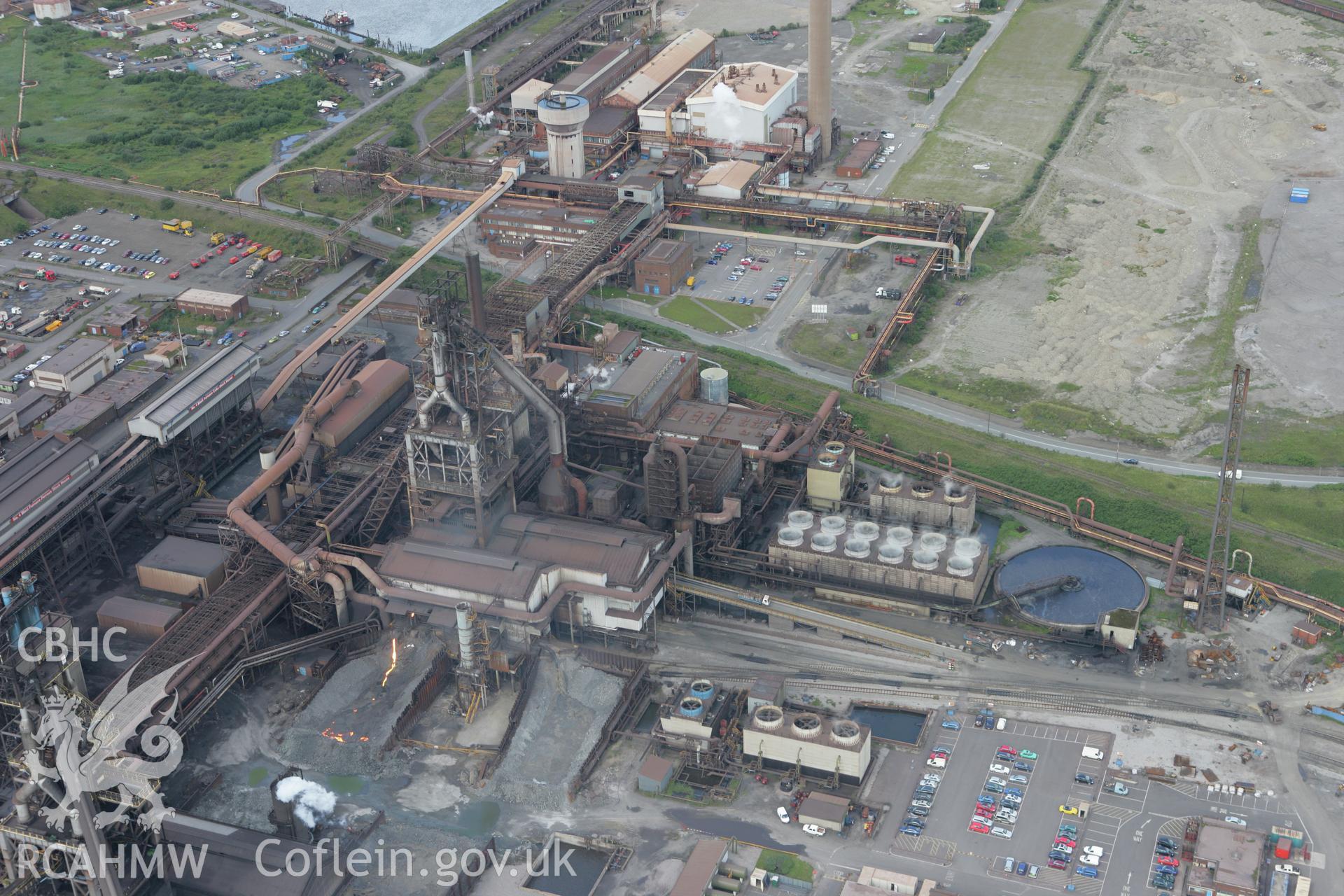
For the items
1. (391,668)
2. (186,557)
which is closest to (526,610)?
(391,668)

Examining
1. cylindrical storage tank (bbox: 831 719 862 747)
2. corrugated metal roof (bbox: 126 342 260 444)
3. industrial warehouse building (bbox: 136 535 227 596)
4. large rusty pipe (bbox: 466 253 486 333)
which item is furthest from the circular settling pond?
corrugated metal roof (bbox: 126 342 260 444)

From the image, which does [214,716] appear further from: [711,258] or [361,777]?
[711,258]

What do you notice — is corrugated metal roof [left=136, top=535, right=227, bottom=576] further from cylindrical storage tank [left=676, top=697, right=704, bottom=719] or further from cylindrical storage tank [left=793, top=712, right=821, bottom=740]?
cylindrical storage tank [left=793, top=712, right=821, bottom=740]

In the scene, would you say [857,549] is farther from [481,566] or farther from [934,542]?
[481,566]

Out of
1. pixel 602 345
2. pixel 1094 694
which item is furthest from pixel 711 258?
pixel 1094 694

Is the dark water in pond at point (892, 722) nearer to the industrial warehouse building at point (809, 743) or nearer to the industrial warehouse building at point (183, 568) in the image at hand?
the industrial warehouse building at point (809, 743)
